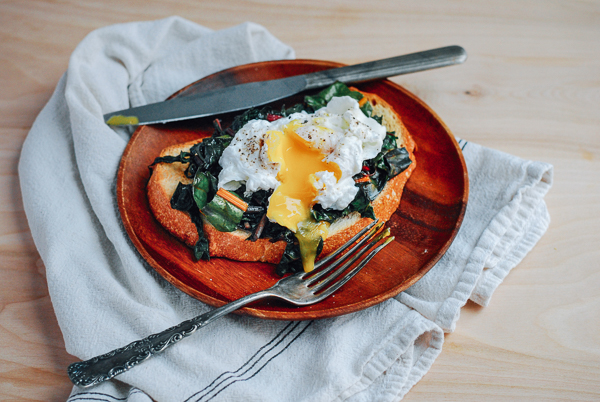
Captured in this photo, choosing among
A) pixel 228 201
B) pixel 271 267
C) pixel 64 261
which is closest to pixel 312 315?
pixel 271 267

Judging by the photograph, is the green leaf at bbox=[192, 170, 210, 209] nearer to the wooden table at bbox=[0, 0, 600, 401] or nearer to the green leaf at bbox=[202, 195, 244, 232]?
the green leaf at bbox=[202, 195, 244, 232]

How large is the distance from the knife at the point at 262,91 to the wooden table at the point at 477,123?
571 millimetres

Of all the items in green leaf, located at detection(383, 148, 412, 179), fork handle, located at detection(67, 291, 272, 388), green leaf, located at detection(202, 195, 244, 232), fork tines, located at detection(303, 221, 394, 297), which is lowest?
fork handle, located at detection(67, 291, 272, 388)

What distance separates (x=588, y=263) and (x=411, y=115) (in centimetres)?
166

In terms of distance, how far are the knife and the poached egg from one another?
65 cm

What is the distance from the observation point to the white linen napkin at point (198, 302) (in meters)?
2.61

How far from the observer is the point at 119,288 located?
9.39ft

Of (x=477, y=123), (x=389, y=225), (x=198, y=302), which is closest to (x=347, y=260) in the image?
(x=389, y=225)

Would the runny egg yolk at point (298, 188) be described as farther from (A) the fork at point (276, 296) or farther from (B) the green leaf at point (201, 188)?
(B) the green leaf at point (201, 188)

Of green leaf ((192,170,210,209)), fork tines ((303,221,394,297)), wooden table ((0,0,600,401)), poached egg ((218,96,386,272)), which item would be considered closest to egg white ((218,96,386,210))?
poached egg ((218,96,386,272))

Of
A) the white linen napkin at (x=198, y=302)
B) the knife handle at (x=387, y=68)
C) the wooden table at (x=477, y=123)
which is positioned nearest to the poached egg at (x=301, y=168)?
the white linen napkin at (x=198, y=302)

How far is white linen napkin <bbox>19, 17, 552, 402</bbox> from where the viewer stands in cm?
261

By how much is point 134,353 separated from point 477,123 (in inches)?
131

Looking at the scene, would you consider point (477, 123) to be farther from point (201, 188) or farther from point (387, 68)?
point (201, 188)
